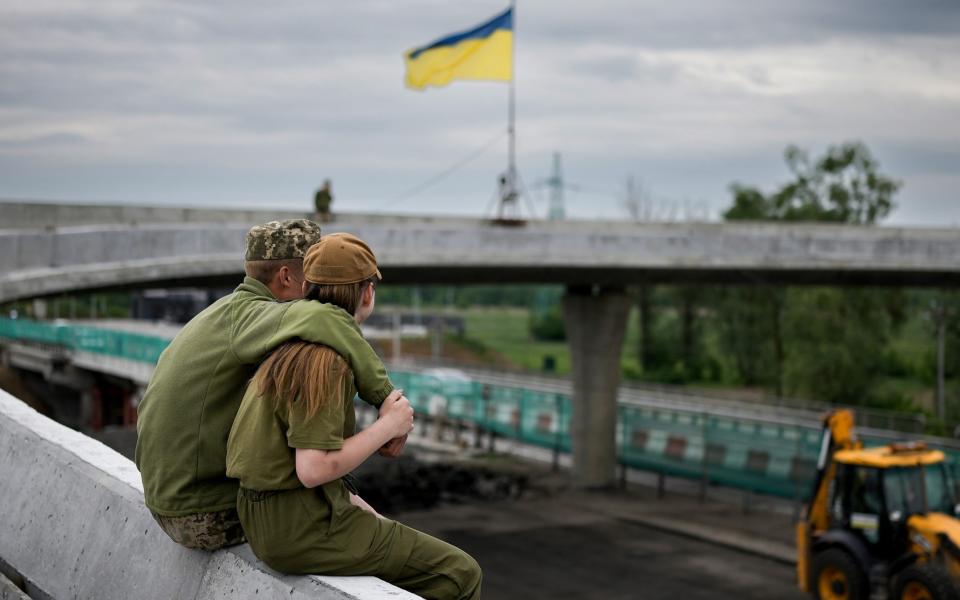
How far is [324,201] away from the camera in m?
22.5

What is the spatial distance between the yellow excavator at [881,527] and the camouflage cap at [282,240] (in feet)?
42.7

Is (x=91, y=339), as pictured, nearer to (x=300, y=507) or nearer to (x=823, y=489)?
(x=823, y=489)

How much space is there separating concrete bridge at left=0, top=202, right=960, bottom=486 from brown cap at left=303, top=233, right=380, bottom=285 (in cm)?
1383

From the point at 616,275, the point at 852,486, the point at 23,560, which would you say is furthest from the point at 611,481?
the point at 23,560

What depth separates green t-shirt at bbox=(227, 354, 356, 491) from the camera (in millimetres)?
3178

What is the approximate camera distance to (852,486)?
16078 mm

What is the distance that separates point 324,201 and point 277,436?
64.0 ft

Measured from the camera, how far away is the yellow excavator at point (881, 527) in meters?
15.2

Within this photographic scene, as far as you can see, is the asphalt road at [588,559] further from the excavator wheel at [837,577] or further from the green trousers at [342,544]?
the green trousers at [342,544]

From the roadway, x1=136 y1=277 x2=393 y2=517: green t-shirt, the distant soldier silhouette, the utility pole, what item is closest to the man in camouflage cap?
x1=136 y1=277 x2=393 y2=517: green t-shirt

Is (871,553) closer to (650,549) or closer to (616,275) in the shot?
(650,549)

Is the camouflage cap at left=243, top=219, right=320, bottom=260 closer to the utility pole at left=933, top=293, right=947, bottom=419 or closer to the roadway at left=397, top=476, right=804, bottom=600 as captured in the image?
the roadway at left=397, top=476, right=804, bottom=600

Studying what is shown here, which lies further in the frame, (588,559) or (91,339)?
(91,339)

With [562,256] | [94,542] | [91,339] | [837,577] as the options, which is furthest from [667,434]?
[91,339]
